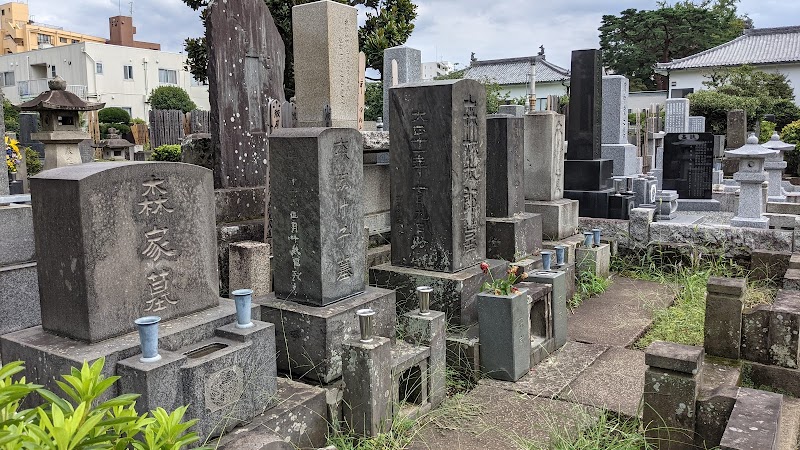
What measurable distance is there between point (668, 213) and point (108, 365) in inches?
292

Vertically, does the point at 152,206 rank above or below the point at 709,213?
above

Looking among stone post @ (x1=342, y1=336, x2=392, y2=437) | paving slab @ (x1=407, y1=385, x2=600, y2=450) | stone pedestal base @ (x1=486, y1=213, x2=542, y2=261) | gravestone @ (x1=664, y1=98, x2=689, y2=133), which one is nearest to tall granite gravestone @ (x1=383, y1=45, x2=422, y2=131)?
stone pedestal base @ (x1=486, y1=213, x2=542, y2=261)

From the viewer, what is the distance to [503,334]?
422cm

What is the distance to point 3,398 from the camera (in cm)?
152

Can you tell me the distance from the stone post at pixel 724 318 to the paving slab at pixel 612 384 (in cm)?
55

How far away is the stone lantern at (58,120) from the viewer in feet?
29.9

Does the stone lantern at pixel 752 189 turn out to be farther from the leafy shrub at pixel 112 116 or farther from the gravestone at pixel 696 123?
the leafy shrub at pixel 112 116

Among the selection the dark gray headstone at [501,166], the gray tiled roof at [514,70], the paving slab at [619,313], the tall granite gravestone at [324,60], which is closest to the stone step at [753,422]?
the paving slab at [619,313]

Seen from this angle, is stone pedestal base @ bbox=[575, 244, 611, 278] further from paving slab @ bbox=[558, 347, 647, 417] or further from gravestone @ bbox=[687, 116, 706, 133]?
gravestone @ bbox=[687, 116, 706, 133]

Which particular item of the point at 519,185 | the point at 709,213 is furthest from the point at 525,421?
the point at 709,213

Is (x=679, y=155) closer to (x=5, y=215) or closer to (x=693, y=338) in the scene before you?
(x=693, y=338)

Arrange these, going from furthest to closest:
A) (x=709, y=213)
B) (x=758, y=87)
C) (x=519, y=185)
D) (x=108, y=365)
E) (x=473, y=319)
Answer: (x=758, y=87), (x=709, y=213), (x=519, y=185), (x=473, y=319), (x=108, y=365)

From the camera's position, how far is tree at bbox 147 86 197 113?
97.8ft

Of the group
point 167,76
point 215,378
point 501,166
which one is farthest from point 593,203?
point 167,76
